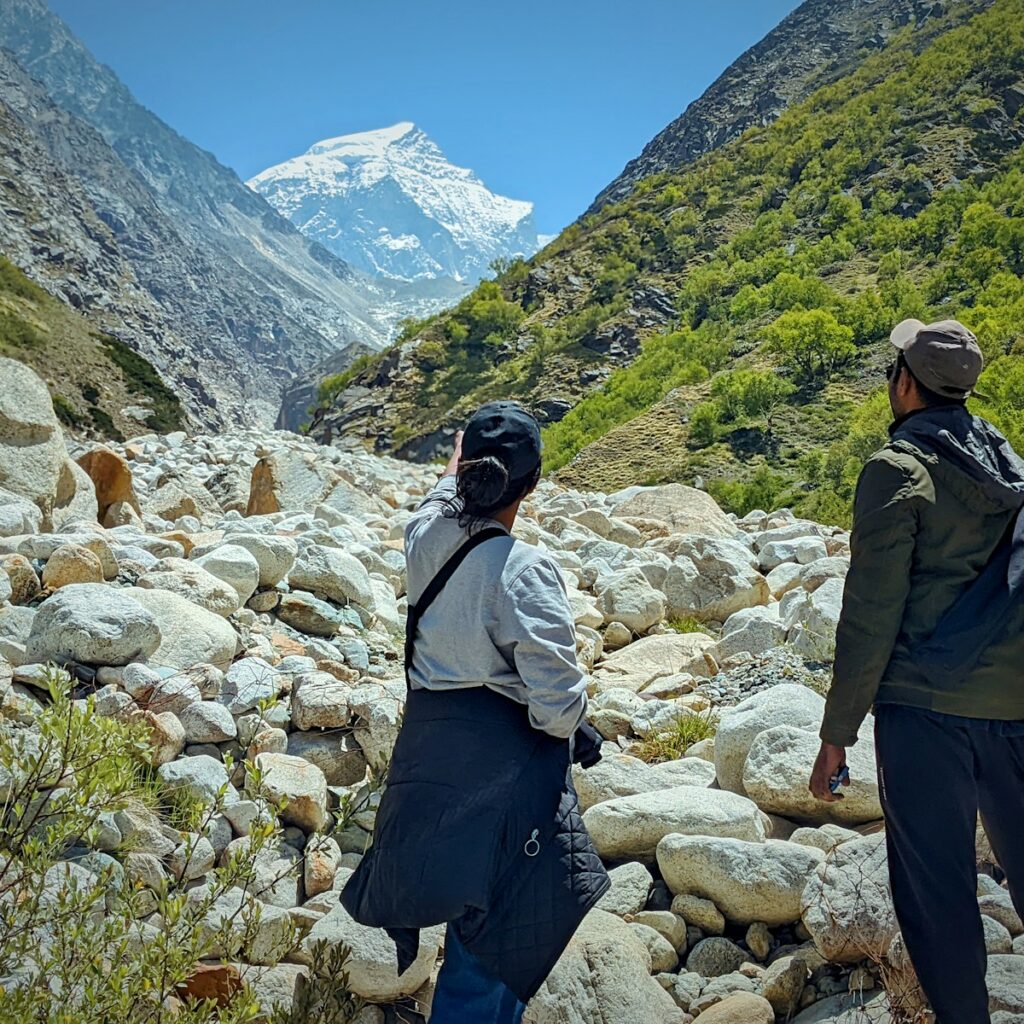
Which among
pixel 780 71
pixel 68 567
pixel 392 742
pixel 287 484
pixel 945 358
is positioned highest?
pixel 780 71

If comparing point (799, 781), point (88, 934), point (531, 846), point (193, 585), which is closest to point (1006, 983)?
point (799, 781)

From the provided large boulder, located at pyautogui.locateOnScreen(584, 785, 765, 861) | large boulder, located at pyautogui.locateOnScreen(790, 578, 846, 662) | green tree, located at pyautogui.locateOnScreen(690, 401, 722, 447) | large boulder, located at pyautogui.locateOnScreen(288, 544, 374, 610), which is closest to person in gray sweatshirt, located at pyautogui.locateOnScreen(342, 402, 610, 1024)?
large boulder, located at pyautogui.locateOnScreen(584, 785, 765, 861)

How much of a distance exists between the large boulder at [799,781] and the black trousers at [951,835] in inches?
54.5

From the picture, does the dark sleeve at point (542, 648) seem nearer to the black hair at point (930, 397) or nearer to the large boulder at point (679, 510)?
the black hair at point (930, 397)

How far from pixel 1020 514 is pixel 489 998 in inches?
65.6

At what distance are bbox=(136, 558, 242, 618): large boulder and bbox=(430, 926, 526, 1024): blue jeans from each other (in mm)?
3472

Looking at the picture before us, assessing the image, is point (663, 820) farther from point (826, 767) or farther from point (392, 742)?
point (392, 742)

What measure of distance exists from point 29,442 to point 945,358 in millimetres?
6734

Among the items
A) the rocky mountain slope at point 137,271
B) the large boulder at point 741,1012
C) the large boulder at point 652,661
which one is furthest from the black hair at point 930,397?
the rocky mountain slope at point 137,271

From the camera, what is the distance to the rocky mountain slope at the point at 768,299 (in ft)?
63.9

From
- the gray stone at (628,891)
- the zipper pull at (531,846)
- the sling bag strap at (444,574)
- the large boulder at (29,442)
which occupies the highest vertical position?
the large boulder at (29,442)

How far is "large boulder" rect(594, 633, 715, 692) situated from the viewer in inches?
228

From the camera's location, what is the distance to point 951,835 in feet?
6.68

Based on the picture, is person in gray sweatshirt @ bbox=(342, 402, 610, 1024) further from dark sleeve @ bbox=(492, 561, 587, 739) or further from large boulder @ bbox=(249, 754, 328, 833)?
large boulder @ bbox=(249, 754, 328, 833)
